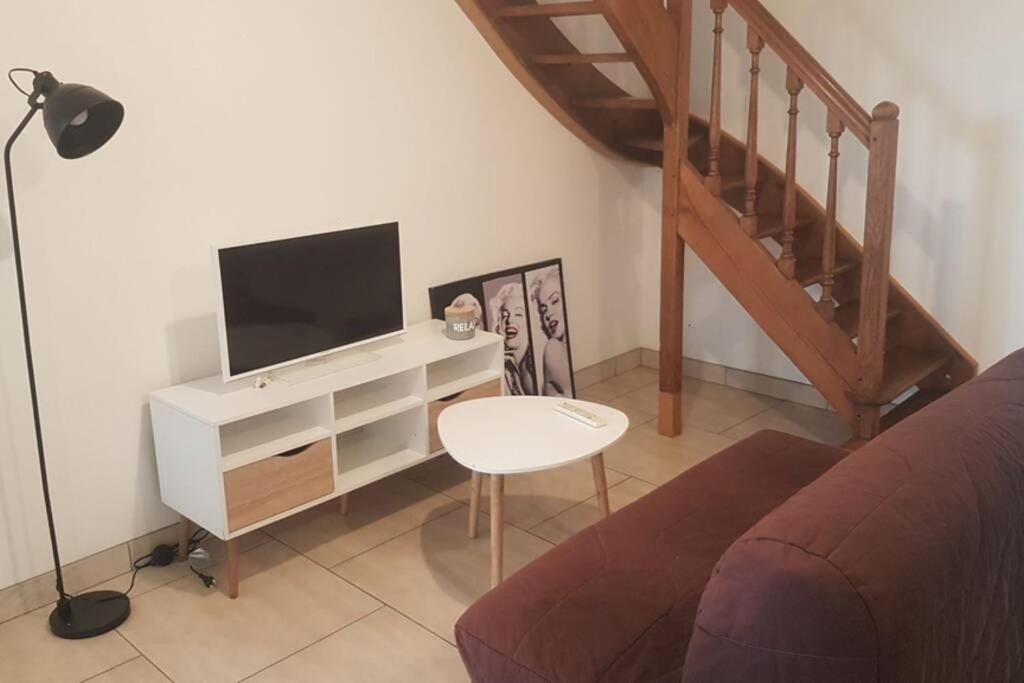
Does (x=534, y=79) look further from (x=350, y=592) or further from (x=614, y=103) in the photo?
(x=350, y=592)

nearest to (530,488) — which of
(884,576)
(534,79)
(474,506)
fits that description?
(474,506)

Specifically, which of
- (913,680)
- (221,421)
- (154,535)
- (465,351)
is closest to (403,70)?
(465,351)

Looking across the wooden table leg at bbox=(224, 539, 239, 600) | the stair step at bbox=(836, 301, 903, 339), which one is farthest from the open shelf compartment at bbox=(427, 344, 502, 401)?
the stair step at bbox=(836, 301, 903, 339)

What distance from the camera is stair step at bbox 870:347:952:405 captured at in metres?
3.34

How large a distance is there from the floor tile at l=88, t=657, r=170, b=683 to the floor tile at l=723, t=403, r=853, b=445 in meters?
2.41

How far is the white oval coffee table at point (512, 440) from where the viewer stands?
8.23 ft

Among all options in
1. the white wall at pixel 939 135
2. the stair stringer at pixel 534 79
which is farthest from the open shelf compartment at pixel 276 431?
the white wall at pixel 939 135

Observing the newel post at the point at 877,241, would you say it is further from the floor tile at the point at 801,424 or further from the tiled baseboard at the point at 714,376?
the tiled baseboard at the point at 714,376

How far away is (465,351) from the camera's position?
330cm

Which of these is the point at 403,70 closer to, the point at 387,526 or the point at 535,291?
the point at 535,291

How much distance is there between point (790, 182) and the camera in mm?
3334

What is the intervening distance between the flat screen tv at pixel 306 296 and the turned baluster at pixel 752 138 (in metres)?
1.33

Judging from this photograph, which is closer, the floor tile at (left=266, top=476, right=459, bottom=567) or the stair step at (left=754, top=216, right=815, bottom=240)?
the floor tile at (left=266, top=476, right=459, bottom=567)

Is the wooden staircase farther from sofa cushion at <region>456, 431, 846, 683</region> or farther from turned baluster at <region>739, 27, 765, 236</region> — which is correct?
sofa cushion at <region>456, 431, 846, 683</region>
